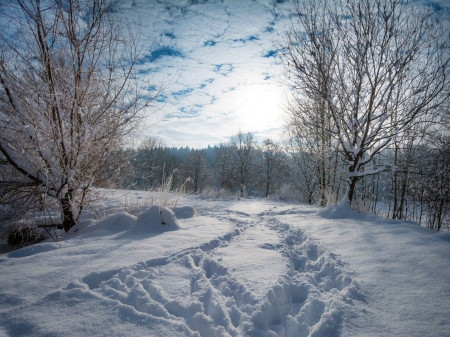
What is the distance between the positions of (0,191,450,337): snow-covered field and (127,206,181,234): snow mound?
1.10 ft

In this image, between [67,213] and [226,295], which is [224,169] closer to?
[67,213]

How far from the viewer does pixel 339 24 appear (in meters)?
4.57

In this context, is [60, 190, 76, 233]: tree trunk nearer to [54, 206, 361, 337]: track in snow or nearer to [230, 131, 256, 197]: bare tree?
[54, 206, 361, 337]: track in snow

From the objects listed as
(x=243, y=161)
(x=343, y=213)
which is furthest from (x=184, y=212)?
(x=243, y=161)

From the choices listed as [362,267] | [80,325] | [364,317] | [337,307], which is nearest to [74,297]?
[80,325]

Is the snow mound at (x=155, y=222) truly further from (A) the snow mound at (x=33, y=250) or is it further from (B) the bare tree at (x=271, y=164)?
(B) the bare tree at (x=271, y=164)

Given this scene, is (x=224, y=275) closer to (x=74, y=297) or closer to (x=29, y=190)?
(x=74, y=297)

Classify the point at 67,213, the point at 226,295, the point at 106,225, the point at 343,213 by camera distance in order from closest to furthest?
the point at 226,295 < the point at 106,225 < the point at 67,213 < the point at 343,213

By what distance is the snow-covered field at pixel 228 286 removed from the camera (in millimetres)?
1289

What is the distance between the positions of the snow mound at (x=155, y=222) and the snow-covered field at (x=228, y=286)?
0.33 meters

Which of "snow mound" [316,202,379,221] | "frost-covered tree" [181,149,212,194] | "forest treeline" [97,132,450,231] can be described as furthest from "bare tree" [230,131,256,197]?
"snow mound" [316,202,379,221]

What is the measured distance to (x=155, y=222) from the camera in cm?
332

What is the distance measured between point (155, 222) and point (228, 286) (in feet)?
6.18

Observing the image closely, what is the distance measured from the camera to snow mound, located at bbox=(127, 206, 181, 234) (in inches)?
126
